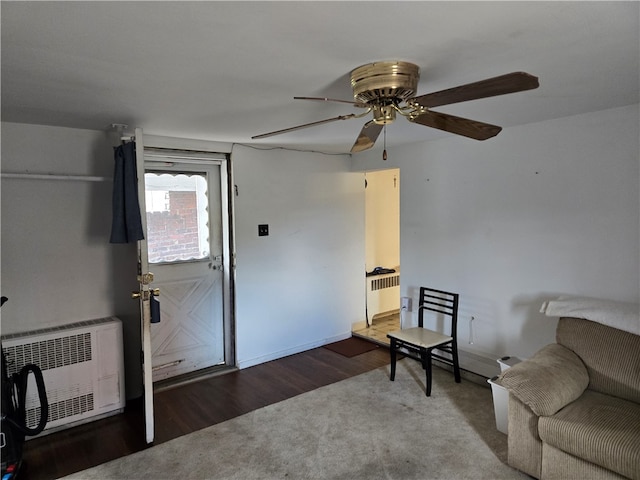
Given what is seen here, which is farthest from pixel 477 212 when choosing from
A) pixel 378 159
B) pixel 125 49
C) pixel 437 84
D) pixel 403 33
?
pixel 125 49

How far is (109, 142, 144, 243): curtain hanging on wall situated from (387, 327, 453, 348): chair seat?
7.12ft

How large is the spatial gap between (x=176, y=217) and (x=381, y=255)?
9.05 ft

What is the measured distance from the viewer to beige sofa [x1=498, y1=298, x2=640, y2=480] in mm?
1935

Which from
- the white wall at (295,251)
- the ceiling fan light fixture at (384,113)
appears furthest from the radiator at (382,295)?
the ceiling fan light fixture at (384,113)

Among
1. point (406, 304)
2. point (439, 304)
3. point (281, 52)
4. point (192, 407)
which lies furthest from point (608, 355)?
point (192, 407)

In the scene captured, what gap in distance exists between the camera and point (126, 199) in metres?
2.59

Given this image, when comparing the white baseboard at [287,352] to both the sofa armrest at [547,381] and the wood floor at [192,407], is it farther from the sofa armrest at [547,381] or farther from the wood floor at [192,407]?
the sofa armrest at [547,381]

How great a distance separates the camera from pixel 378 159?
4.29 meters

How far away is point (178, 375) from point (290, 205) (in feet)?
6.31

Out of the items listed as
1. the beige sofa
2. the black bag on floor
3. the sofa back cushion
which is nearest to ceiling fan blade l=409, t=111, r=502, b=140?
the beige sofa

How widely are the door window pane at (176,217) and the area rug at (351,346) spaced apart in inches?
67.1

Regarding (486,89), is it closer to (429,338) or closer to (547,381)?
(547,381)

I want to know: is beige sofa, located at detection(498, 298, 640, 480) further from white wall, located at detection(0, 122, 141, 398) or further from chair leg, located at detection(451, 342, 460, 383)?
white wall, located at detection(0, 122, 141, 398)

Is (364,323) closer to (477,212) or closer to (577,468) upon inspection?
(477,212)
